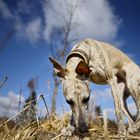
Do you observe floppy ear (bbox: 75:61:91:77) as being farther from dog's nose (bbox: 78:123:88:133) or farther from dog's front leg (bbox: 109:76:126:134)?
dog's nose (bbox: 78:123:88:133)

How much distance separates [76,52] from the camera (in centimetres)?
737

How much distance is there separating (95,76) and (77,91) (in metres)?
2.26

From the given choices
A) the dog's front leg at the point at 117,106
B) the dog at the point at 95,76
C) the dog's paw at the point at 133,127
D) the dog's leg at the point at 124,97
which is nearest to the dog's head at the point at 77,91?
the dog at the point at 95,76

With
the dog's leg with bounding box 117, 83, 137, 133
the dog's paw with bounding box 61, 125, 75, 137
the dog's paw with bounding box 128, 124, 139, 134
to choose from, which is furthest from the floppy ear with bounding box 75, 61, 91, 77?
the dog's leg with bounding box 117, 83, 137, 133

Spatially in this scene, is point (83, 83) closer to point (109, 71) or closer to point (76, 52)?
point (76, 52)

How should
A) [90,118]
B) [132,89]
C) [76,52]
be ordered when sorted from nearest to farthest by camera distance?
[90,118] → [76,52] → [132,89]

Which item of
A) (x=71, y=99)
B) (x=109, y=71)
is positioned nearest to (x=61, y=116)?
(x=71, y=99)

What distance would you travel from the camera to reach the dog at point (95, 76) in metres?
5.64

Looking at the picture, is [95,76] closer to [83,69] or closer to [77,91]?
[83,69]

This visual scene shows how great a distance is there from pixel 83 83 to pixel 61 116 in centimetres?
104

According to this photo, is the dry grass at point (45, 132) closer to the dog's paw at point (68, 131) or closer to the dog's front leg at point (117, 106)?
the dog's paw at point (68, 131)

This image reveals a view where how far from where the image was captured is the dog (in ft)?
18.5

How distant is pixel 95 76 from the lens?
794 cm

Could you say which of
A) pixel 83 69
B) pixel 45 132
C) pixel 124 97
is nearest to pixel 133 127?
pixel 124 97
